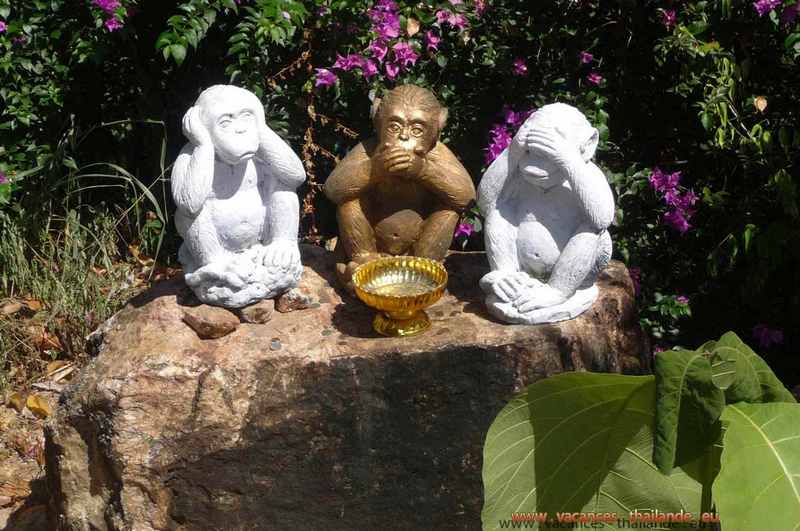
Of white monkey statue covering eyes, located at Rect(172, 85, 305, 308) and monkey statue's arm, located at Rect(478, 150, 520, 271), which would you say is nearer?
white monkey statue covering eyes, located at Rect(172, 85, 305, 308)

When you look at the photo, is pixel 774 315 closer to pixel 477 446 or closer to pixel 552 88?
pixel 552 88

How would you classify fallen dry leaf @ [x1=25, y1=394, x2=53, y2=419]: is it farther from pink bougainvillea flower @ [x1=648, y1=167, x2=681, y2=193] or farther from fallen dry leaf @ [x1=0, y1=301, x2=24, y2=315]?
pink bougainvillea flower @ [x1=648, y1=167, x2=681, y2=193]

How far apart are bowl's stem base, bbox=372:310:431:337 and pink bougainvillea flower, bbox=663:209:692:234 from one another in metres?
1.59

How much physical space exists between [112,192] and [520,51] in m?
2.40

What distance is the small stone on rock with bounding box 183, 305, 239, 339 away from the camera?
2.95 m

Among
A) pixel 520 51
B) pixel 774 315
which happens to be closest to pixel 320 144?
pixel 520 51

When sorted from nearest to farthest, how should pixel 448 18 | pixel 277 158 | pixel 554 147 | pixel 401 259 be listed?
pixel 554 147
pixel 277 158
pixel 401 259
pixel 448 18

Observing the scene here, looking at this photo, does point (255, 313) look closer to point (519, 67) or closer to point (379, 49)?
point (379, 49)

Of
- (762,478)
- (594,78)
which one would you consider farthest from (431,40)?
(762,478)

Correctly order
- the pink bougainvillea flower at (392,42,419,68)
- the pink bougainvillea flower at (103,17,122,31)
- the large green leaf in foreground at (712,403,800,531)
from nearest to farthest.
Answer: the large green leaf in foreground at (712,403,800,531)
the pink bougainvillea flower at (103,17,122,31)
the pink bougainvillea flower at (392,42,419,68)

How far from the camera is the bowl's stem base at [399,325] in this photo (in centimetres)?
295

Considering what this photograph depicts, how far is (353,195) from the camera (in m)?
3.20

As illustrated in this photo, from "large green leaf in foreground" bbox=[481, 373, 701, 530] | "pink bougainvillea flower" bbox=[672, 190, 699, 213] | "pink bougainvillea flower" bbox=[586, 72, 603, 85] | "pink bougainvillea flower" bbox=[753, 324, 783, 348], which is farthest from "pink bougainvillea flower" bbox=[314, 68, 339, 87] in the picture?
"large green leaf in foreground" bbox=[481, 373, 701, 530]

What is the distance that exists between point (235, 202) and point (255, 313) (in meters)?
0.40
